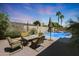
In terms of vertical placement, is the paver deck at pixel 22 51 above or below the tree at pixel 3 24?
below

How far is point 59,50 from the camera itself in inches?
173

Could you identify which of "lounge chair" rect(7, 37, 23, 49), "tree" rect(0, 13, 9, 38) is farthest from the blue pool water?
"tree" rect(0, 13, 9, 38)

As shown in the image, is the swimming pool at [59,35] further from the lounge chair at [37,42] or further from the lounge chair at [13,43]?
the lounge chair at [13,43]

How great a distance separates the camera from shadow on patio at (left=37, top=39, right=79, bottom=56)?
14.3 ft

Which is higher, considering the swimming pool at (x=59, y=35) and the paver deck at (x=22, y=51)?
the swimming pool at (x=59, y=35)

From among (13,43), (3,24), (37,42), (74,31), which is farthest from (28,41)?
(74,31)

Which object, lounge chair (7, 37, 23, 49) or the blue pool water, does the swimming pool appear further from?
lounge chair (7, 37, 23, 49)

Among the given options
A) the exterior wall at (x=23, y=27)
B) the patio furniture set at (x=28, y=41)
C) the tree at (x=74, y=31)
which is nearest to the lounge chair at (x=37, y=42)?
the patio furniture set at (x=28, y=41)

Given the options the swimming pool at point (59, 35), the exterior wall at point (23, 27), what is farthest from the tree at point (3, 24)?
the swimming pool at point (59, 35)

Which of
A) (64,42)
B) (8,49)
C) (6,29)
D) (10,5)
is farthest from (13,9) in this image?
(64,42)

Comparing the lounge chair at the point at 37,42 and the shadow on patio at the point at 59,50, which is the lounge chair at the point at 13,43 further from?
the shadow on patio at the point at 59,50

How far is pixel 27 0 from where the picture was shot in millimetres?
4402

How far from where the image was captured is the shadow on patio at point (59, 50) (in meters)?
4.36

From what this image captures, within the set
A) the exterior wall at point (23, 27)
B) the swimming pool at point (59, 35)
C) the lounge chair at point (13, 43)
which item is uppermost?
the exterior wall at point (23, 27)
